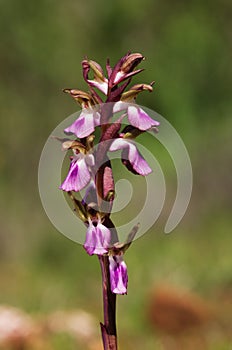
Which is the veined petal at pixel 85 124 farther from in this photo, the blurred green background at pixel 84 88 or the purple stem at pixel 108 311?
the blurred green background at pixel 84 88

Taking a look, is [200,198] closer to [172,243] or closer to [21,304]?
[172,243]

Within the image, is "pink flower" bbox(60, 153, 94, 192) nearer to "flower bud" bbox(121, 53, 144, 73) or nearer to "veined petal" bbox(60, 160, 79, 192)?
"veined petal" bbox(60, 160, 79, 192)

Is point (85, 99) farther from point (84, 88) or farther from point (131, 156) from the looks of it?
point (84, 88)

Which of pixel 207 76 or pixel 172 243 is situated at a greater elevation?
pixel 207 76

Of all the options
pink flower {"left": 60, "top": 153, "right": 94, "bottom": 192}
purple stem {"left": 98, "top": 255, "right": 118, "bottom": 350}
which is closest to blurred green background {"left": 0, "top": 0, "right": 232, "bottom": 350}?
purple stem {"left": 98, "top": 255, "right": 118, "bottom": 350}

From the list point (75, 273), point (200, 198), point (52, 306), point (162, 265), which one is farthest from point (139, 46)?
point (52, 306)

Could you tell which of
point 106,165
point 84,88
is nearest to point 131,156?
point 106,165
